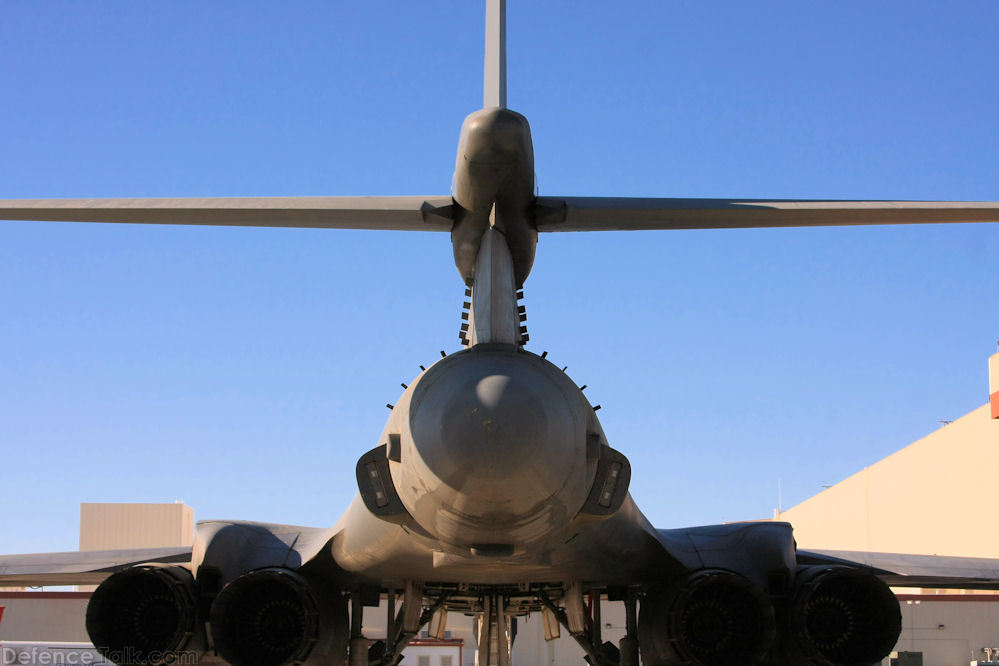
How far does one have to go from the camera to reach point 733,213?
20.9 ft

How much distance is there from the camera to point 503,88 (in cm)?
691

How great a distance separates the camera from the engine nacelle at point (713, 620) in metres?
8.30

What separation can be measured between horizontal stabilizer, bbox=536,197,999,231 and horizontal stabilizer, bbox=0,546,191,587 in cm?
549

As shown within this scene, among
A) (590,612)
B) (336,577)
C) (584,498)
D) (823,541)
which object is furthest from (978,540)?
(584,498)

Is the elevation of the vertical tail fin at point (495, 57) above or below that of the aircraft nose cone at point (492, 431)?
above

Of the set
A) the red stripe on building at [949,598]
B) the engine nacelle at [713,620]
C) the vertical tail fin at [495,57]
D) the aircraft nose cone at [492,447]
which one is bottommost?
the red stripe on building at [949,598]

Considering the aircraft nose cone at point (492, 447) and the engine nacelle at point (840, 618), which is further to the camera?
the engine nacelle at point (840, 618)

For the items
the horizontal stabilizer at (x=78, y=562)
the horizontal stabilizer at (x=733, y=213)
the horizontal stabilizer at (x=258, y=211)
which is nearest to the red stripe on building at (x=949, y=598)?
the horizontal stabilizer at (x=78, y=562)

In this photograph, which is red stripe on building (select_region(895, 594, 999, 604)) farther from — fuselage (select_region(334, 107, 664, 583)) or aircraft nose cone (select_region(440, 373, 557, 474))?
aircraft nose cone (select_region(440, 373, 557, 474))

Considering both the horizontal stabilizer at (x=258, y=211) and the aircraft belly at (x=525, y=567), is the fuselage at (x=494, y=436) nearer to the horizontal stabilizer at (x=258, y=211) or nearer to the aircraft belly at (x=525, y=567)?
the horizontal stabilizer at (x=258, y=211)

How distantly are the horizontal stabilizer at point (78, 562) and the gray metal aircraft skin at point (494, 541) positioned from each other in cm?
3

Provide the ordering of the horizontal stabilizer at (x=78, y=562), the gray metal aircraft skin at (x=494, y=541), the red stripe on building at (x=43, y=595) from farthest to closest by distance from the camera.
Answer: the red stripe on building at (x=43, y=595) < the horizontal stabilizer at (x=78, y=562) < the gray metal aircraft skin at (x=494, y=541)

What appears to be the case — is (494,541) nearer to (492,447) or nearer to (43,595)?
(492,447)

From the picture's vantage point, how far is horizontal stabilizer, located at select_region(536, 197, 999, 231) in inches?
237
